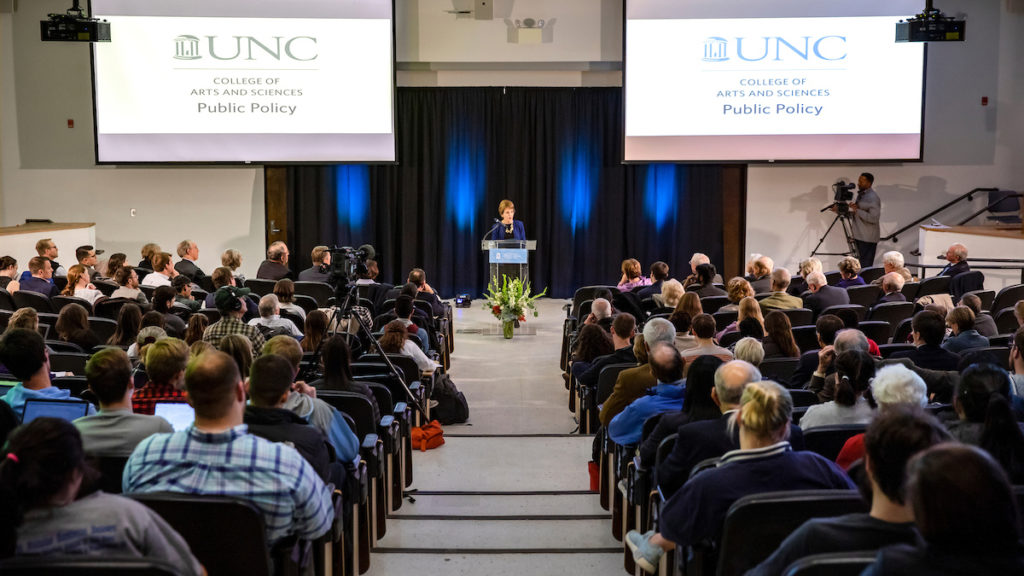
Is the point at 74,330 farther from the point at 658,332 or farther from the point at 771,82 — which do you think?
the point at 771,82

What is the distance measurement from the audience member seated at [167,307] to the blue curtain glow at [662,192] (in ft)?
25.5

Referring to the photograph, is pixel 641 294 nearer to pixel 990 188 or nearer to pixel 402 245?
pixel 402 245

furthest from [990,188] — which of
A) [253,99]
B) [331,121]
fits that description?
[253,99]

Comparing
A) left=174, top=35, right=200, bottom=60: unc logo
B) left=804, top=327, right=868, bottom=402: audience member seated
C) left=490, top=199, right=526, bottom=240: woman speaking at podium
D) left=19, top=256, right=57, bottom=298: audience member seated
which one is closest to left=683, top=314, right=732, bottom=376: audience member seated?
left=804, top=327, right=868, bottom=402: audience member seated

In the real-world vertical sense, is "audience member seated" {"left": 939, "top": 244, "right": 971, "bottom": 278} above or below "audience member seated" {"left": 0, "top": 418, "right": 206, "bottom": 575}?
above

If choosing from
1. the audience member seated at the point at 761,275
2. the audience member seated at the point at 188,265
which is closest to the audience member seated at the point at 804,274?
the audience member seated at the point at 761,275

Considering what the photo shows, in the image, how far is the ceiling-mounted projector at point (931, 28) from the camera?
33.4 feet

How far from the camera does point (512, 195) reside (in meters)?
13.2

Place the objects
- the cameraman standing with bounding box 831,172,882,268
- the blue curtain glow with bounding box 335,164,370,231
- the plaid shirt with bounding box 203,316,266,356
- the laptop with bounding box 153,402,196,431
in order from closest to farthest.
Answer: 1. the laptop with bounding box 153,402,196,431
2. the plaid shirt with bounding box 203,316,266,356
3. the cameraman standing with bounding box 831,172,882,268
4. the blue curtain glow with bounding box 335,164,370,231

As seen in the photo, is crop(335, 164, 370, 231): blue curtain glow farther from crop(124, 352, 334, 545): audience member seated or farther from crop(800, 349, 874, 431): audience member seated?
crop(124, 352, 334, 545): audience member seated

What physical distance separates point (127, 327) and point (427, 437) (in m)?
1.86

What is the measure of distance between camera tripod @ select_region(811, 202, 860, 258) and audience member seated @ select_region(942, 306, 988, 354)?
6.93m

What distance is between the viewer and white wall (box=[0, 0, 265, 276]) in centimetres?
1250

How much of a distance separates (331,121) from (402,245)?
209 centimetres
